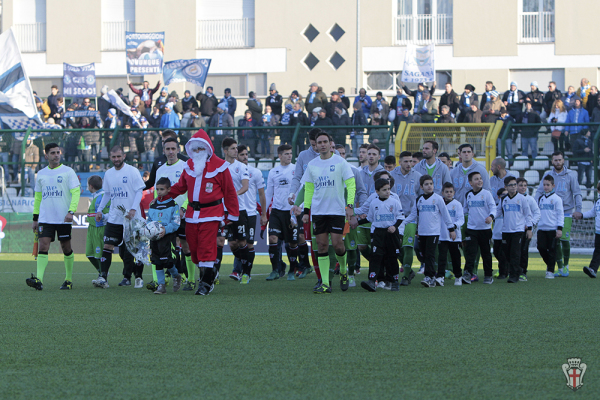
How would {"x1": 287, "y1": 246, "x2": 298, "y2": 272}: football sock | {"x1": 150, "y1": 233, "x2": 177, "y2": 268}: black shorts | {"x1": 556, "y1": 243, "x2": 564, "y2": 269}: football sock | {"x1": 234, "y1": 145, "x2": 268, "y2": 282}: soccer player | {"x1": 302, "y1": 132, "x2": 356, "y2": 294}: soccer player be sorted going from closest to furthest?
1. {"x1": 302, "y1": 132, "x2": 356, "y2": 294}: soccer player
2. {"x1": 150, "y1": 233, "x2": 177, "y2": 268}: black shorts
3. {"x1": 234, "y1": 145, "x2": 268, "y2": 282}: soccer player
4. {"x1": 287, "y1": 246, "x2": 298, "y2": 272}: football sock
5. {"x1": 556, "y1": 243, "x2": 564, "y2": 269}: football sock

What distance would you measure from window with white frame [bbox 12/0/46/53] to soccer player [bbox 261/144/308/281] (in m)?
28.2

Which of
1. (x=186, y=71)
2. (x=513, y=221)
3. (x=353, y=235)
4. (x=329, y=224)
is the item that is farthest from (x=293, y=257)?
(x=186, y=71)

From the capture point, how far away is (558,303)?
8898 mm

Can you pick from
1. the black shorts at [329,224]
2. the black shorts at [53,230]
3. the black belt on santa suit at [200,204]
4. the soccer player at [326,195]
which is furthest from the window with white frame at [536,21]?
the black belt on santa suit at [200,204]

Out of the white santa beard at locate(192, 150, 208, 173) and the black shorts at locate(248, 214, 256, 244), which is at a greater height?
the white santa beard at locate(192, 150, 208, 173)

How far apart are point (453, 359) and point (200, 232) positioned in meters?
4.85

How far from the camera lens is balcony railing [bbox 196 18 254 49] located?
1442 inches

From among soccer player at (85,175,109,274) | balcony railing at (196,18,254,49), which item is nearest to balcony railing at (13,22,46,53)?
balcony railing at (196,18,254,49)

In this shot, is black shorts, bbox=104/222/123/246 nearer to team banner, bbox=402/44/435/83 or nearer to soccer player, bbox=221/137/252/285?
soccer player, bbox=221/137/252/285

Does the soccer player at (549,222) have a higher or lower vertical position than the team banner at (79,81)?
lower

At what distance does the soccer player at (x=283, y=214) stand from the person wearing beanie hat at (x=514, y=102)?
31.9ft

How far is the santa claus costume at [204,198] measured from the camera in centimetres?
966

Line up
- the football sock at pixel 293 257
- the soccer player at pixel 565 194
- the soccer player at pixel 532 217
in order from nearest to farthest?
the soccer player at pixel 532 217 < the football sock at pixel 293 257 < the soccer player at pixel 565 194

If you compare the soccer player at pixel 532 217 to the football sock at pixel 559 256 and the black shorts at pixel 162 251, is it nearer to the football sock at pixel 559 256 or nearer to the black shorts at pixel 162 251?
the football sock at pixel 559 256
